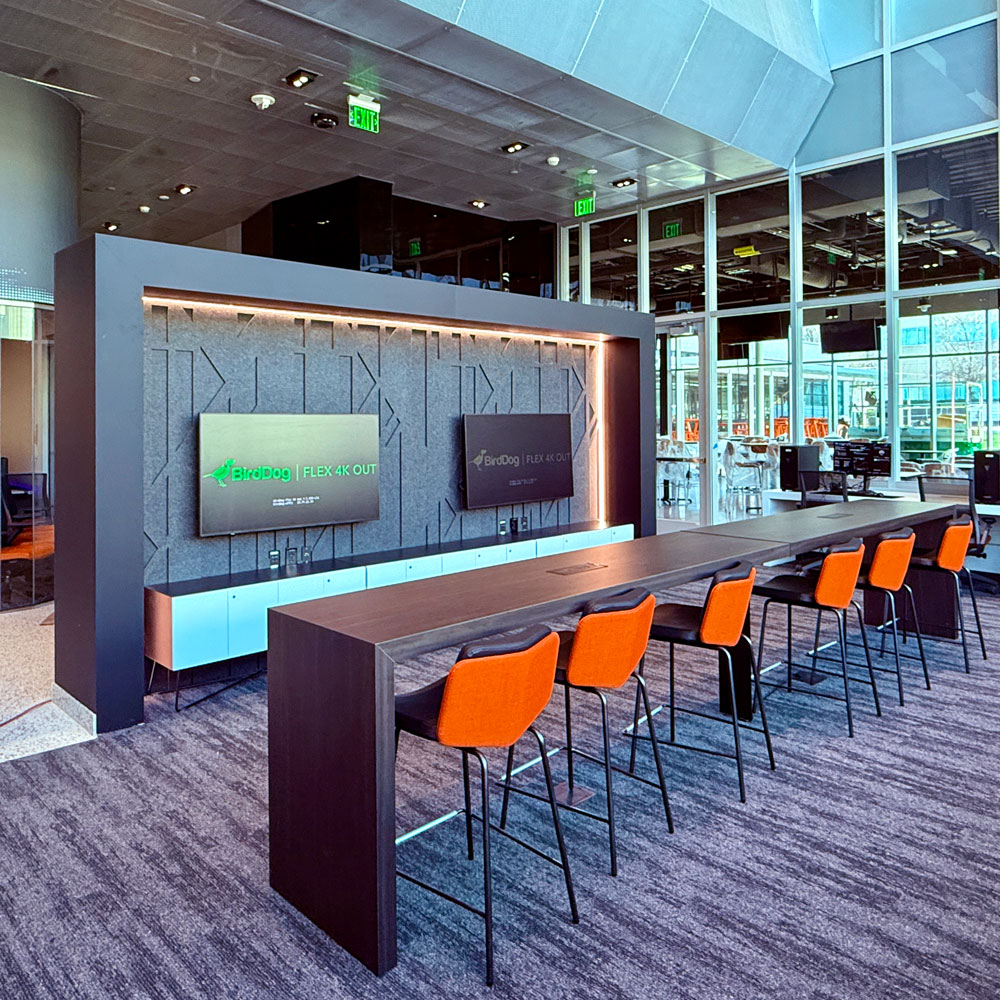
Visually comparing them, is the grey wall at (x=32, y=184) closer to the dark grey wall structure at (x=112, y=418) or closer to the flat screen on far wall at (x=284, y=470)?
the dark grey wall structure at (x=112, y=418)

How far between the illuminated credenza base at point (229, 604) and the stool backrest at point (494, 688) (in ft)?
6.32

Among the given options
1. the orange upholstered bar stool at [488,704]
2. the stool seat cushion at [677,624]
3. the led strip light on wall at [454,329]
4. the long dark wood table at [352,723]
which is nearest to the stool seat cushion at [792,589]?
the stool seat cushion at [677,624]

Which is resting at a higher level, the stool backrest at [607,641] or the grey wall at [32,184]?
the grey wall at [32,184]

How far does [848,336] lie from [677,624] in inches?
223

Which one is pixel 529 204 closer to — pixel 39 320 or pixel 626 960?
pixel 39 320

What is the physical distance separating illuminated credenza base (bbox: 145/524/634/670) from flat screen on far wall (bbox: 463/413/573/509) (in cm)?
112

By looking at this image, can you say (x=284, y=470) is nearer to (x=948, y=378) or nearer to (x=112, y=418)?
(x=112, y=418)

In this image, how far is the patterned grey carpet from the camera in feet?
7.17

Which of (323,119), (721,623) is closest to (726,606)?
(721,623)

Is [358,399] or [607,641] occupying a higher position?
[358,399]

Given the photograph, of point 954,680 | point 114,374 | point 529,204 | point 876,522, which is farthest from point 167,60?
point 954,680

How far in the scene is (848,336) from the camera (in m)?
8.08

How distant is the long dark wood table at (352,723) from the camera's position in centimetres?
223

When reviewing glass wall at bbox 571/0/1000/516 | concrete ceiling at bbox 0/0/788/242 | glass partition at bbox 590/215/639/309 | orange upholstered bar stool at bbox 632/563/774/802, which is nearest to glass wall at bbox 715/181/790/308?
glass wall at bbox 571/0/1000/516
